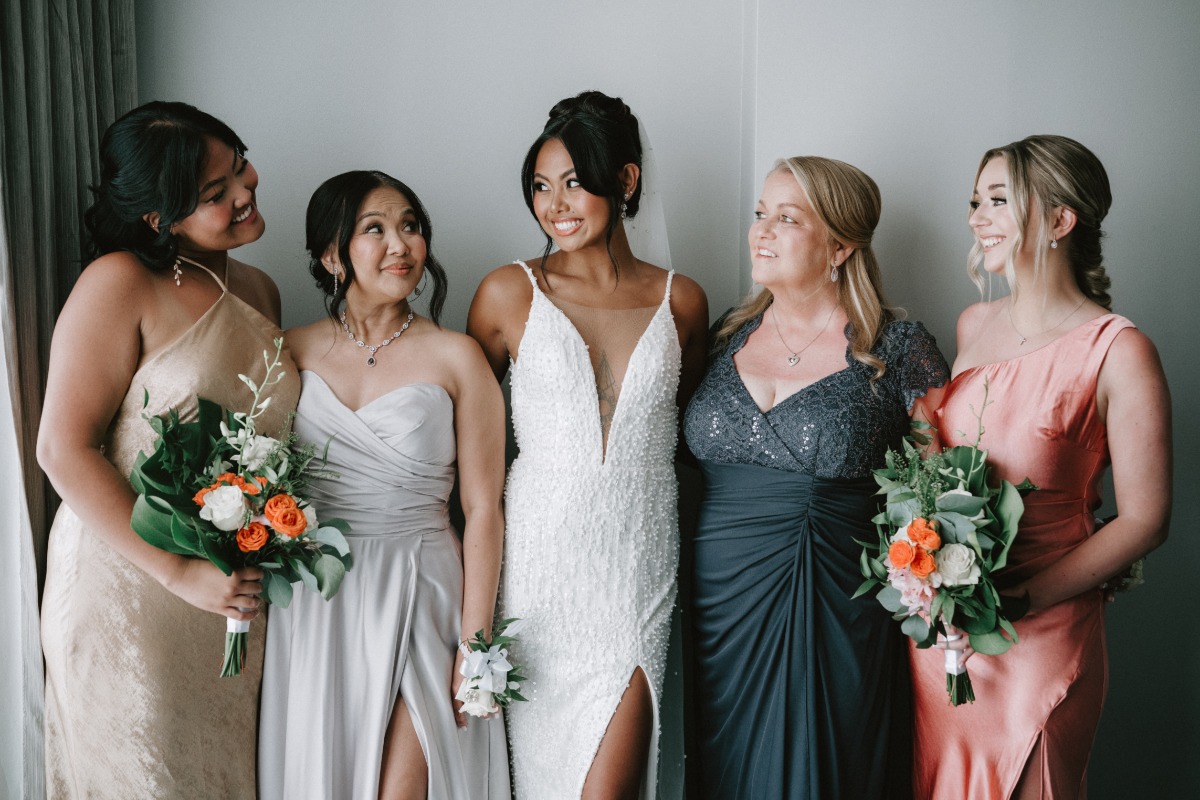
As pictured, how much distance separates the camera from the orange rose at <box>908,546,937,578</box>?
2094 millimetres

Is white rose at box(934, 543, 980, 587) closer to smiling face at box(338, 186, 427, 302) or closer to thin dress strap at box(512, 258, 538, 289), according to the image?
thin dress strap at box(512, 258, 538, 289)

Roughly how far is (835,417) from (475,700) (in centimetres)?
124

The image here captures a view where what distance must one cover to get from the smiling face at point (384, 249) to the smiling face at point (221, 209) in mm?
247

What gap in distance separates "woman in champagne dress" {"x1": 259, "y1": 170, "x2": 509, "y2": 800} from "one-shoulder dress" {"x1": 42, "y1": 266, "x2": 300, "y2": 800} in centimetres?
17

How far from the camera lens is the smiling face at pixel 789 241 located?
2682 mm

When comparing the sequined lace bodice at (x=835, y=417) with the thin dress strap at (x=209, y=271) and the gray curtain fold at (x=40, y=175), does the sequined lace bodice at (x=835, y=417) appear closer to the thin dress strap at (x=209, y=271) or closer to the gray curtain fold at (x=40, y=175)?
the thin dress strap at (x=209, y=271)

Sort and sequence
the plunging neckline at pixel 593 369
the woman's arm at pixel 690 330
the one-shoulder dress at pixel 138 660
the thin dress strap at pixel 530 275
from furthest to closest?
the woman's arm at pixel 690 330
the thin dress strap at pixel 530 275
the plunging neckline at pixel 593 369
the one-shoulder dress at pixel 138 660

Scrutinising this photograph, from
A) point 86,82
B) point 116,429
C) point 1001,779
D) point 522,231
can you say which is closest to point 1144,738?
point 1001,779

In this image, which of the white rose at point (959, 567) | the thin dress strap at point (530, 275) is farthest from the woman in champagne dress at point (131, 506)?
the white rose at point (959, 567)

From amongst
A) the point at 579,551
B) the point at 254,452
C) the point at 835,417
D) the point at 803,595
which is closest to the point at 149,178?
the point at 254,452

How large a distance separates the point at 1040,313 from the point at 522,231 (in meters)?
1.82

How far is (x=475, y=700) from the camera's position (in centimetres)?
237

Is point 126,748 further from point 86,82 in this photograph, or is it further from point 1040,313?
point 1040,313

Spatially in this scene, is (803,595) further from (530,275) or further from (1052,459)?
(530,275)
